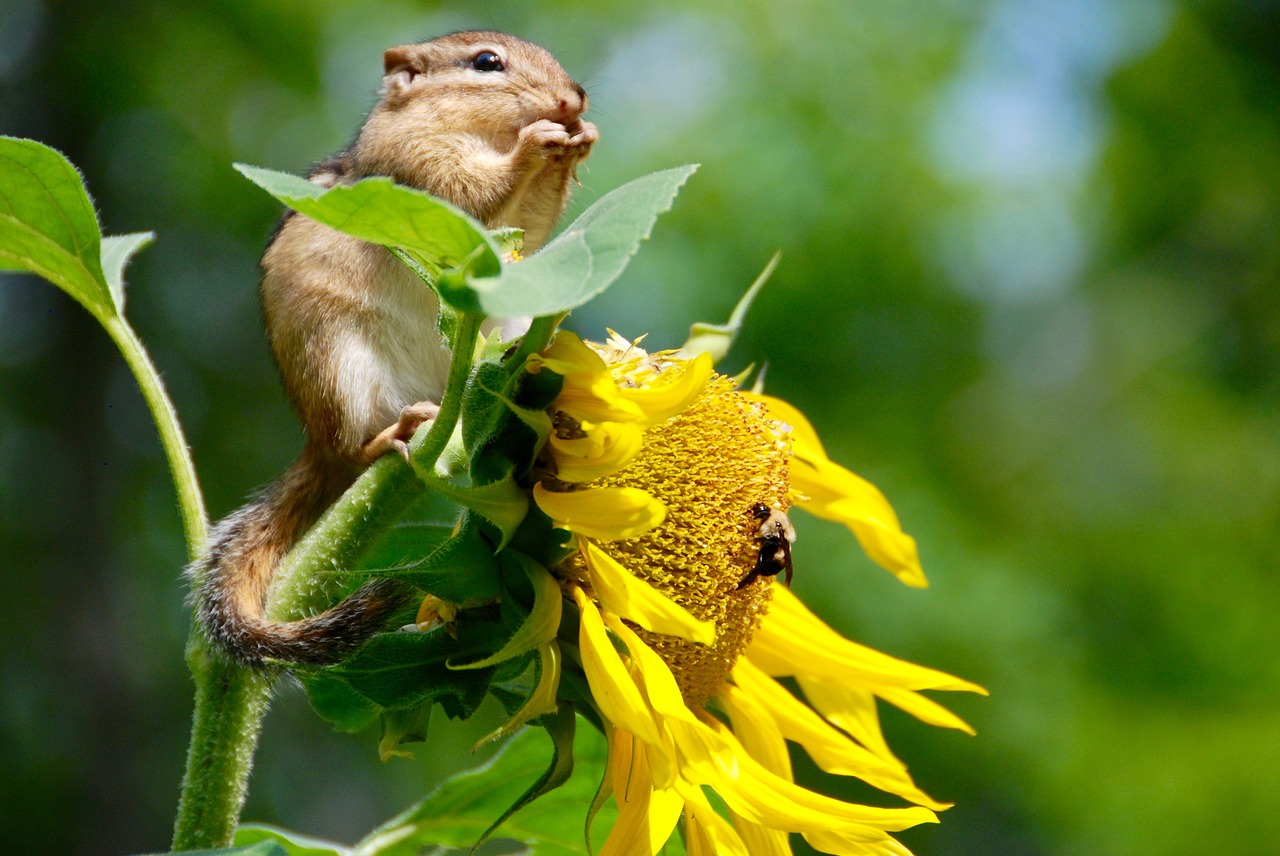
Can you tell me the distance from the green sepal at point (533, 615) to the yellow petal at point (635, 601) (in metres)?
0.05

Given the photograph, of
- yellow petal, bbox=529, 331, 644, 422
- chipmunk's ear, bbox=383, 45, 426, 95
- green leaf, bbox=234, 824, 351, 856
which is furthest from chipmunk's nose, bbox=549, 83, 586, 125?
green leaf, bbox=234, 824, 351, 856

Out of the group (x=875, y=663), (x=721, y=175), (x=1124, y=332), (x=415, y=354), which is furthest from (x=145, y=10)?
(x=875, y=663)

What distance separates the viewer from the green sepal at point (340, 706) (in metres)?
1.57

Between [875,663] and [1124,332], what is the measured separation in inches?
325

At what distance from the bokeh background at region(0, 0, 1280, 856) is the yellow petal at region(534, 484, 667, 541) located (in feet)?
11.7

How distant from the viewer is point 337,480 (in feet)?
6.50

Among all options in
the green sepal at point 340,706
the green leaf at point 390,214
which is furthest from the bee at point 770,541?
the green leaf at point 390,214

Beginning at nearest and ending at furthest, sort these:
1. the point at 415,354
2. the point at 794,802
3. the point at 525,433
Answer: the point at 525,433 → the point at 794,802 → the point at 415,354

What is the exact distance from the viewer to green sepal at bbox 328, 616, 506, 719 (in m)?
1.40

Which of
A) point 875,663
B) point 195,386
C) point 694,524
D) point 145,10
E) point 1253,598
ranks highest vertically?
point 694,524

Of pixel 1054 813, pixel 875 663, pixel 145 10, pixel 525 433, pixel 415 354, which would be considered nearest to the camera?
pixel 525 433

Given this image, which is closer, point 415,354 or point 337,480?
point 337,480

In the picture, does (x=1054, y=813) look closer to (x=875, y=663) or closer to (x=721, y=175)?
(x=721, y=175)

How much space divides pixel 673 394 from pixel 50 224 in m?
0.82
